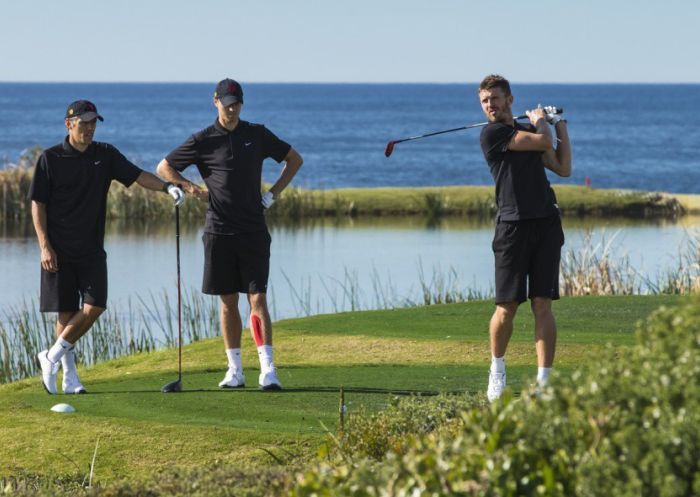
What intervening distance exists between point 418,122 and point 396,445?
393ft

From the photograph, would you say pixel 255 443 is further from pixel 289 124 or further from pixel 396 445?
pixel 289 124

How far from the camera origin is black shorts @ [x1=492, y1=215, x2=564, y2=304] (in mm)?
8609

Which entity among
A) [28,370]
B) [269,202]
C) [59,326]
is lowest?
[28,370]

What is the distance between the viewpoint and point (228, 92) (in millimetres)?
9648

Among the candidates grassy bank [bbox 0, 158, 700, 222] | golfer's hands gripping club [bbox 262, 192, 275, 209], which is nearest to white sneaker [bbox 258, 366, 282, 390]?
golfer's hands gripping club [bbox 262, 192, 275, 209]

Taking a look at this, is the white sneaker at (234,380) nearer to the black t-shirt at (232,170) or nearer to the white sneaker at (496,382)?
the black t-shirt at (232,170)

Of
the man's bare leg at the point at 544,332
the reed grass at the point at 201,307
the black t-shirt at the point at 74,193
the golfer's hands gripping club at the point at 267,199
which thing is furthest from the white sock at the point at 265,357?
the reed grass at the point at 201,307

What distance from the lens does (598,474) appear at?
180 inches

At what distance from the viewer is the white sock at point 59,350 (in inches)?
398

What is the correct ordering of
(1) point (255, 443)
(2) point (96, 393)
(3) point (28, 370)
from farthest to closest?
(3) point (28, 370), (2) point (96, 393), (1) point (255, 443)

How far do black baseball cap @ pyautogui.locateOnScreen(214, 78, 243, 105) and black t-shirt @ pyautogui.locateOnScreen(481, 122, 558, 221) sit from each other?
6.38 ft

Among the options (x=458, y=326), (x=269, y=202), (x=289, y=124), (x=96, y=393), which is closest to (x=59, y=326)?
(x=96, y=393)

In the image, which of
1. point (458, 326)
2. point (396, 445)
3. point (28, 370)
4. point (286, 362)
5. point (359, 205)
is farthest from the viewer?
point (359, 205)

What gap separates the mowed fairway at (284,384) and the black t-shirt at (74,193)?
1.07 metres
